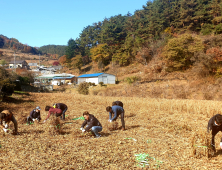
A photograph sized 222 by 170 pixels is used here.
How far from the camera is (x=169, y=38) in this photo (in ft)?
119

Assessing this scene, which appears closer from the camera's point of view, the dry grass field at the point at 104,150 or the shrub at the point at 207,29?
the dry grass field at the point at 104,150

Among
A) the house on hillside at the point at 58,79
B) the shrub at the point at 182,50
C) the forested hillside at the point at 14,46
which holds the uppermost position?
the forested hillside at the point at 14,46

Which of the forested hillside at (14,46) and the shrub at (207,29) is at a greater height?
the forested hillside at (14,46)

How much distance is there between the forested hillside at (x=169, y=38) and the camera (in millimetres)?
29344

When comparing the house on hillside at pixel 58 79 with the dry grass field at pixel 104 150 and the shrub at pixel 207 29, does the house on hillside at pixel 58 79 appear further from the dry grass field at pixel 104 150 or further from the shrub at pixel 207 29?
the dry grass field at pixel 104 150

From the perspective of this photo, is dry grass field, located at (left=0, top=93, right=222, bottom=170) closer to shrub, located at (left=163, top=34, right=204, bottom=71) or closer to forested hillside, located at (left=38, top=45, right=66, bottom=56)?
shrub, located at (left=163, top=34, right=204, bottom=71)

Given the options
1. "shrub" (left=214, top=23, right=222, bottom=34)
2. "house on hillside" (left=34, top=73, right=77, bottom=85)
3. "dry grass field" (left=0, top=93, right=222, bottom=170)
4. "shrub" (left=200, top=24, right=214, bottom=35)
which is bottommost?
"dry grass field" (left=0, top=93, right=222, bottom=170)

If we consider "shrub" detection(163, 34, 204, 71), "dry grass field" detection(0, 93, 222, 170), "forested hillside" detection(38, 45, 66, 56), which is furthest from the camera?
"forested hillside" detection(38, 45, 66, 56)

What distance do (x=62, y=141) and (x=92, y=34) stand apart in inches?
2323

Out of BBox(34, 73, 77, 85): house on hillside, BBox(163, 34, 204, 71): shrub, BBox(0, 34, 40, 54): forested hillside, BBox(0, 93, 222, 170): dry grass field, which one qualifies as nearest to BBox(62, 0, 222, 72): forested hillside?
BBox(163, 34, 204, 71): shrub

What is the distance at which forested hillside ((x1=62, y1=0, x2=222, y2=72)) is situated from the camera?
2934 centimetres

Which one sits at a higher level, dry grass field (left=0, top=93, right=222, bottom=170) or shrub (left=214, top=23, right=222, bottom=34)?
shrub (left=214, top=23, right=222, bottom=34)

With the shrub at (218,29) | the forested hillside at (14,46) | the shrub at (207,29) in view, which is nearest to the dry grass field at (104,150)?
the shrub at (218,29)

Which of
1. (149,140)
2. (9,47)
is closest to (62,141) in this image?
(149,140)
